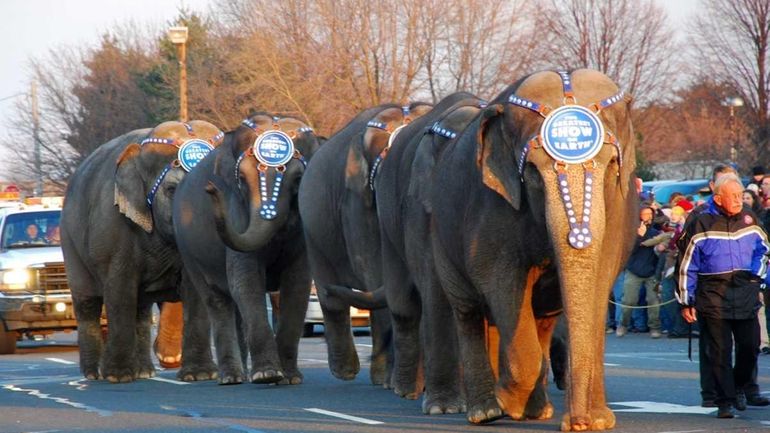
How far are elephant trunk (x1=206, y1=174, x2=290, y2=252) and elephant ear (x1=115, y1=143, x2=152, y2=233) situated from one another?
1931 mm

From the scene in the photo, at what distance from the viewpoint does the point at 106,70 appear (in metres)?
63.8

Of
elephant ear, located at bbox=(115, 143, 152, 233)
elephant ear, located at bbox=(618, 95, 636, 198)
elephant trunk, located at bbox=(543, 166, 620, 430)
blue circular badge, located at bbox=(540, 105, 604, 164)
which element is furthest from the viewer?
elephant ear, located at bbox=(115, 143, 152, 233)

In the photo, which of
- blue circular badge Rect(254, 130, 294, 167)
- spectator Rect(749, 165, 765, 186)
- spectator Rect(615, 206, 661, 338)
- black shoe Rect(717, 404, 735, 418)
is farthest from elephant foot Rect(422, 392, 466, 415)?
spectator Rect(615, 206, 661, 338)

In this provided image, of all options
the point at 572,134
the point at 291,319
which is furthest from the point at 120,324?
the point at 572,134

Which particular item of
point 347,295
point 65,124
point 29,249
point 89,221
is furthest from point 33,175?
point 347,295

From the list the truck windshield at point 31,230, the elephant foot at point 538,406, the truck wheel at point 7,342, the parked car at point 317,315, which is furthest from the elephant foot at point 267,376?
the parked car at point 317,315

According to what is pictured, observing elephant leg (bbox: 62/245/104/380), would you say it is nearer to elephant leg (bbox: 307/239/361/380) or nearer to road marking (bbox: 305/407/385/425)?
elephant leg (bbox: 307/239/361/380)

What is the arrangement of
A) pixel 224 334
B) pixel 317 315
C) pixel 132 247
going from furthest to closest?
pixel 317 315 → pixel 132 247 → pixel 224 334

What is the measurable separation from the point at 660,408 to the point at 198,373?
584 centimetres

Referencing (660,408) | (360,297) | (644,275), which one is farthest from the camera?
(644,275)

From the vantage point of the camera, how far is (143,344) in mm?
17672

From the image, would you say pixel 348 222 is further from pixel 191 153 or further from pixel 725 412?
pixel 725 412

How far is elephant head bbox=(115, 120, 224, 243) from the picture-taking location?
17391 millimetres

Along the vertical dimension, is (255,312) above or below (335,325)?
above
